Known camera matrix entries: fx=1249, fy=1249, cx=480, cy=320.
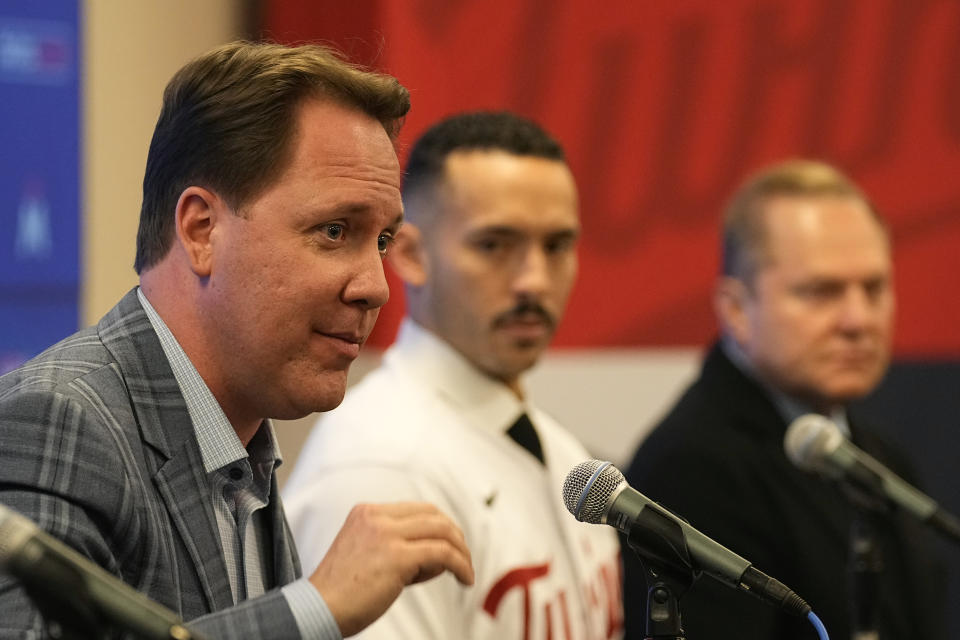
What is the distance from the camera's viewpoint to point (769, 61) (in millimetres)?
4188

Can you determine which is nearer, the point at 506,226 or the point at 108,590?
the point at 108,590

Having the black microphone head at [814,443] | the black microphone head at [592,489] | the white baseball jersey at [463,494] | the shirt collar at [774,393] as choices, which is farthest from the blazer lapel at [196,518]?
the shirt collar at [774,393]

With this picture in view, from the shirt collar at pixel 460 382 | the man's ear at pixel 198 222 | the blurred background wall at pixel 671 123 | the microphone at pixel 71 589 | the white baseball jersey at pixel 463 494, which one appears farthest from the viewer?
the blurred background wall at pixel 671 123

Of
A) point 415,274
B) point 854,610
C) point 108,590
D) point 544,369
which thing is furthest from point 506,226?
point 544,369

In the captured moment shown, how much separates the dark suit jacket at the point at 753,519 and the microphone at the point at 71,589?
1.54m

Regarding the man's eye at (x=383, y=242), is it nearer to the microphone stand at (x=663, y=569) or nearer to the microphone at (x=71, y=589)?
the microphone stand at (x=663, y=569)

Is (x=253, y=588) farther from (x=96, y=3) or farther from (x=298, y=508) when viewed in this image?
(x=96, y=3)

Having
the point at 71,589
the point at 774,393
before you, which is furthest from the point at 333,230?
the point at 774,393

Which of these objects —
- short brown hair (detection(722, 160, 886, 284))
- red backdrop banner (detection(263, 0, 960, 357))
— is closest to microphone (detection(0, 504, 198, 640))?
short brown hair (detection(722, 160, 886, 284))

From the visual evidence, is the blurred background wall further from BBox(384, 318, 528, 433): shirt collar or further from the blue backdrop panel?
BBox(384, 318, 528, 433): shirt collar

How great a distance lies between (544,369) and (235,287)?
8.98 feet

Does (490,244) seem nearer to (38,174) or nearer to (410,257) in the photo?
(410,257)

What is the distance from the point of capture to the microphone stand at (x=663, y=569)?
121cm

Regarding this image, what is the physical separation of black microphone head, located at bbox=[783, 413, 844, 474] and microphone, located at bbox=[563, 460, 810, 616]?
0.86m
